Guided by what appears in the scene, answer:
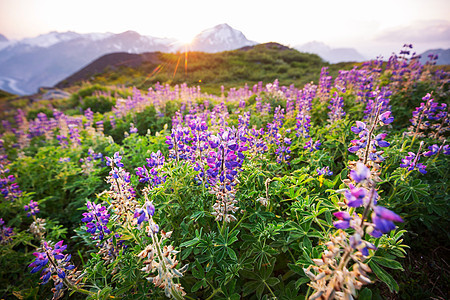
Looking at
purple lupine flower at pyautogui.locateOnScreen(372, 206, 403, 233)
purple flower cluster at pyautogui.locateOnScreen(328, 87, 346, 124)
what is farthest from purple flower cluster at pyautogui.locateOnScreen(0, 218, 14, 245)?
purple flower cluster at pyautogui.locateOnScreen(328, 87, 346, 124)

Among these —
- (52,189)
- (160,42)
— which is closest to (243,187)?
(52,189)

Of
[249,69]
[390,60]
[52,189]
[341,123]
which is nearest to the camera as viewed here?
[341,123]

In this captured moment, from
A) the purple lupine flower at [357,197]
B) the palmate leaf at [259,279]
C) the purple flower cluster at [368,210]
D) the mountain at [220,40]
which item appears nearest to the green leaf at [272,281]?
the palmate leaf at [259,279]

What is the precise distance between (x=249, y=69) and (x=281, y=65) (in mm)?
5097

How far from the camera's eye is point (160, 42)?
491 feet

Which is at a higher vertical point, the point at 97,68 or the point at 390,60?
the point at 97,68

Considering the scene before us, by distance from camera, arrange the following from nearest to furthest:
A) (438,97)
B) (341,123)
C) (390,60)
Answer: (341,123)
(438,97)
(390,60)

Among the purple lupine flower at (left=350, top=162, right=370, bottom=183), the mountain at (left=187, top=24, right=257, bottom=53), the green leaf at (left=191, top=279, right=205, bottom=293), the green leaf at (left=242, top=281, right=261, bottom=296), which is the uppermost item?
the mountain at (left=187, top=24, right=257, bottom=53)

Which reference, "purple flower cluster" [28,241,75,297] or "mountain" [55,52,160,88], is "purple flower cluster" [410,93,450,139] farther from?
"mountain" [55,52,160,88]

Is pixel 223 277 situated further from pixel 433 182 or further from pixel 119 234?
pixel 433 182

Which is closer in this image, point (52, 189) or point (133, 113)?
point (52, 189)

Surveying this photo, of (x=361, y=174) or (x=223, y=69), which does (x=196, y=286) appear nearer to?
(x=361, y=174)

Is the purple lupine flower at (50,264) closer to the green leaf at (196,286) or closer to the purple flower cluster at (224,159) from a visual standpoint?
the green leaf at (196,286)

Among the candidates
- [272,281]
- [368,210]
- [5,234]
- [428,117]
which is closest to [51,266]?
[272,281]
